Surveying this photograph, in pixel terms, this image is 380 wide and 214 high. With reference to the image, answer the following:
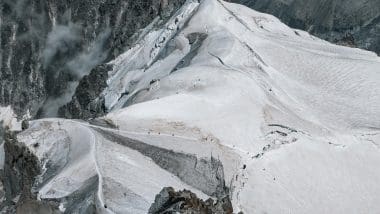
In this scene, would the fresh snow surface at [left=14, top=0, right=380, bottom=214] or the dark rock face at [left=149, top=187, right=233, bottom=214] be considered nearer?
the dark rock face at [left=149, top=187, right=233, bottom=214]

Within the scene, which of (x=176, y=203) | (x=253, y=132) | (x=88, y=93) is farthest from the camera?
(x=88, y=93)

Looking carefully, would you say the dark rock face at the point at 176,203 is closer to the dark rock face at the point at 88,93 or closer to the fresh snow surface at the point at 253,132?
the fresh snow surface at the point at 253,132

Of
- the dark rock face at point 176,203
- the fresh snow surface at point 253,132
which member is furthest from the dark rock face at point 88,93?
the dark rock face at point 176,203

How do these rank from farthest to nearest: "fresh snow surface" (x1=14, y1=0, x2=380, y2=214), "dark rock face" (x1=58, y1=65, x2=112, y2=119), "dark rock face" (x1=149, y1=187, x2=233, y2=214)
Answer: "dark rock face" (x1=58, y1=65, x2=112, y2=119), "fresh snow surface" (x1=14, y1=0, x2=380, y2=214), "dark rock face" (x1=149, y1=187, x2=233, y2=214)

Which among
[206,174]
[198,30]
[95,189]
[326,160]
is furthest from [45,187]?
[198,30]

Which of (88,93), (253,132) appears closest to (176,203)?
(253,132)

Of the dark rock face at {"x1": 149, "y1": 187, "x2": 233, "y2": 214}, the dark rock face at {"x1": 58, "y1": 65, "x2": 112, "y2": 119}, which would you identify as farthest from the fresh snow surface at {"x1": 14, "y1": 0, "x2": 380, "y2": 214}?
the dark rock face at {"x1": 58, "y1": 65, "x2": 112, "y2": 119}

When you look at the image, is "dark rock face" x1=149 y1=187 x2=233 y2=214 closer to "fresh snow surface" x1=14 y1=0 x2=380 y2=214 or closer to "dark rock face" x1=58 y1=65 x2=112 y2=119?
"fresh snow surface" x1=14 y1=0 x2=380 y2=214

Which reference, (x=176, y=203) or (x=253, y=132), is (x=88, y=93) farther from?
(x=176, y=203)

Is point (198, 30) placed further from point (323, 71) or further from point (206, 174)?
point (206, 174)
